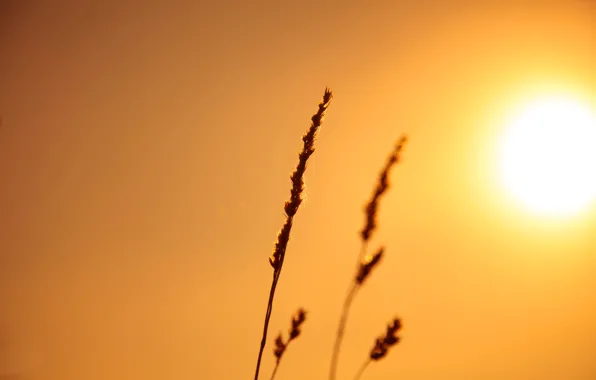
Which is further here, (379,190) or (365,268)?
(379,190)

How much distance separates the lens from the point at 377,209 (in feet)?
5.55

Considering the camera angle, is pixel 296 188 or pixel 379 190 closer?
pixel 296 188

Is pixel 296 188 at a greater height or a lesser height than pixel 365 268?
greater

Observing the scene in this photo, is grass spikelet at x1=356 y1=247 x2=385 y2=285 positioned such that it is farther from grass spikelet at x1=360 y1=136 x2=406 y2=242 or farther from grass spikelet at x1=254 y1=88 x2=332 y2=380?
grass spikelet at x1=254 y1=88 x2=332 y2=380

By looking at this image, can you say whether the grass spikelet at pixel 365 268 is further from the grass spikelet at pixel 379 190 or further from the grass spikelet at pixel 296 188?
the grass spikelet at pixel 296 188

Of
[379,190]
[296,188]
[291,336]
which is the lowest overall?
[291,336]

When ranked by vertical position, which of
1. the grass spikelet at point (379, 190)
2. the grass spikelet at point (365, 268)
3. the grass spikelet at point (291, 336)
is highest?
the grass spikelet at point (379, 190)

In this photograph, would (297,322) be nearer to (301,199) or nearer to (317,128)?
(301,199)

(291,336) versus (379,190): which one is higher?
(379,190)

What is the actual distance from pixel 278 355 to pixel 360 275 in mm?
413

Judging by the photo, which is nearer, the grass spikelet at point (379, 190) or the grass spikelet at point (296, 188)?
the grass spikelet at point (296, 188)

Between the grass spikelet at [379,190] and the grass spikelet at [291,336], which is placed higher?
the grass spikelet at [379,190]

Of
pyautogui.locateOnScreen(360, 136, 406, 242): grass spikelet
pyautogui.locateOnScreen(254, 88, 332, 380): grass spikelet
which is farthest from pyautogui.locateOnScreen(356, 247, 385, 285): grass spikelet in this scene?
pyautogui.locateOnScreen(254, 88, 332, 380): grass spikelet

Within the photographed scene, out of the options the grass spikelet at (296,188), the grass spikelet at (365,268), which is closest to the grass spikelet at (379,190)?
the grass spikelet at (365,268)
